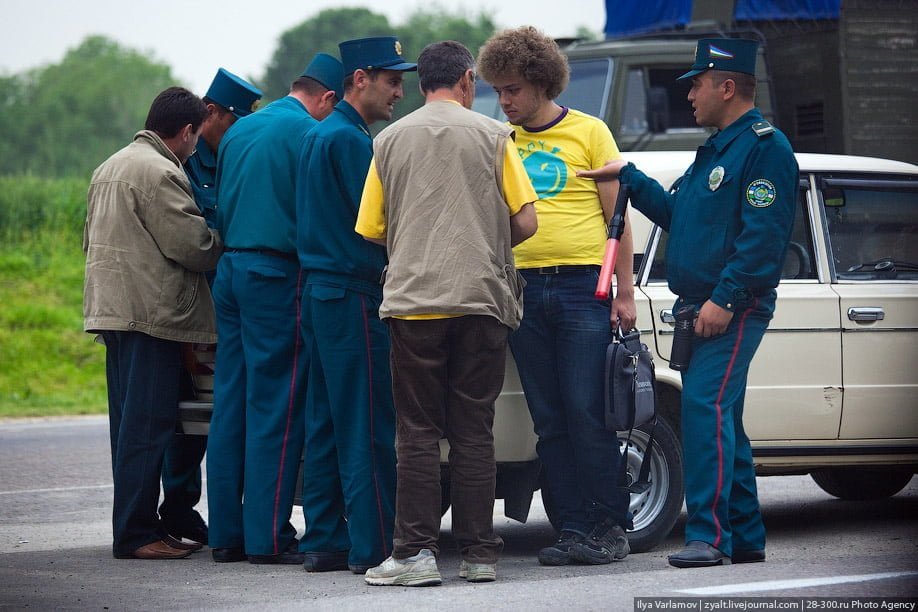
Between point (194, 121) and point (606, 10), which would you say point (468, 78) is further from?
point (606, 10)

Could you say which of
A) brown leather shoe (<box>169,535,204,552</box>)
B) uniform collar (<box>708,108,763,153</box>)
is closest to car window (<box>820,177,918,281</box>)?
uniform collar (<box>708,108,763,153</box>)

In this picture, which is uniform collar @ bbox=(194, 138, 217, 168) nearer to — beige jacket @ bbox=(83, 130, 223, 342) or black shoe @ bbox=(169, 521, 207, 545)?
beige jacket @ bbox=(83, 130, 223, 342)

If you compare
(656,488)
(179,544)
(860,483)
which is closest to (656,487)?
(656,488)

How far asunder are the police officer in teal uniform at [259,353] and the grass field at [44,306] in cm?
825

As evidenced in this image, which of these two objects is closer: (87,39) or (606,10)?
(606,10)

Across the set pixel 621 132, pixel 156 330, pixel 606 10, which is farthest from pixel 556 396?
pixel 606 10

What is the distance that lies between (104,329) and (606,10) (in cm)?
919

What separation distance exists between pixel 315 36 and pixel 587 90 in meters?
58.1

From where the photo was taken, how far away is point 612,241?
18.6 feet

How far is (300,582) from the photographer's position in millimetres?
5609

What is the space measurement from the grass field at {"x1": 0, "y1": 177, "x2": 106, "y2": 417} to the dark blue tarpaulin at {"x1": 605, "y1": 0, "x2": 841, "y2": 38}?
6.66 m

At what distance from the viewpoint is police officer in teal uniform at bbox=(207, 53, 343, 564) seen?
19.8ft

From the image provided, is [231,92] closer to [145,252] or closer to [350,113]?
[145,252]

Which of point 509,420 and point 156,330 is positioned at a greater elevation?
point 156,330
